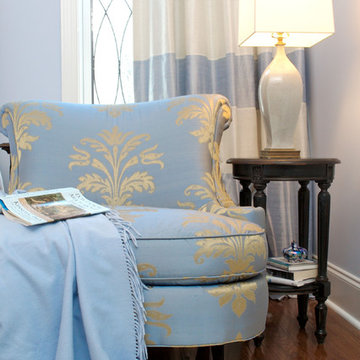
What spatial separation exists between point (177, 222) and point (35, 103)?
912mm

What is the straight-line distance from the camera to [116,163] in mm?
1804

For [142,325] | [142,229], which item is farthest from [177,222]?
[142,325]

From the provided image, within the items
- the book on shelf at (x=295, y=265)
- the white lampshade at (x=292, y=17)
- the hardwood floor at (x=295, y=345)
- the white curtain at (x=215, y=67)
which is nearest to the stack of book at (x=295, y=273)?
the book on shelf at (x=295, y=265)

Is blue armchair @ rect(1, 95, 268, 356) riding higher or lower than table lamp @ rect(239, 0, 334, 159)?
lower

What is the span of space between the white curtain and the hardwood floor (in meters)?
0.55

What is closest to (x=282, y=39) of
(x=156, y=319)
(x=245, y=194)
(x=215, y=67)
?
(x=215, y=67)

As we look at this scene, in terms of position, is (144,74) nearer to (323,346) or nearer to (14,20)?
(14,20)

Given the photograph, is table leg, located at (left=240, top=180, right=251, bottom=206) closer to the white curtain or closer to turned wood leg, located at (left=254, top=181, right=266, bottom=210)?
turned wood leg, located at (left=254, top=181, right=266, bottom=210)

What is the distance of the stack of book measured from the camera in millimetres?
1869

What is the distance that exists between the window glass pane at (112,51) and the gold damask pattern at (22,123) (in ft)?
3.34

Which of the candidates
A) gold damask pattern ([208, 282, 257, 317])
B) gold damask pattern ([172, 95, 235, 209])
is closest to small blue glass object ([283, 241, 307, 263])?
gold damask pattern ([172, 95, 235, 209])

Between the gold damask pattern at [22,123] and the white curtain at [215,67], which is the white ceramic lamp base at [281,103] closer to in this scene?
the white curtain at [215,67]

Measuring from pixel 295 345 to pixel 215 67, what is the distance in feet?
4.74

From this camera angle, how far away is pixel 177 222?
1296 mm
